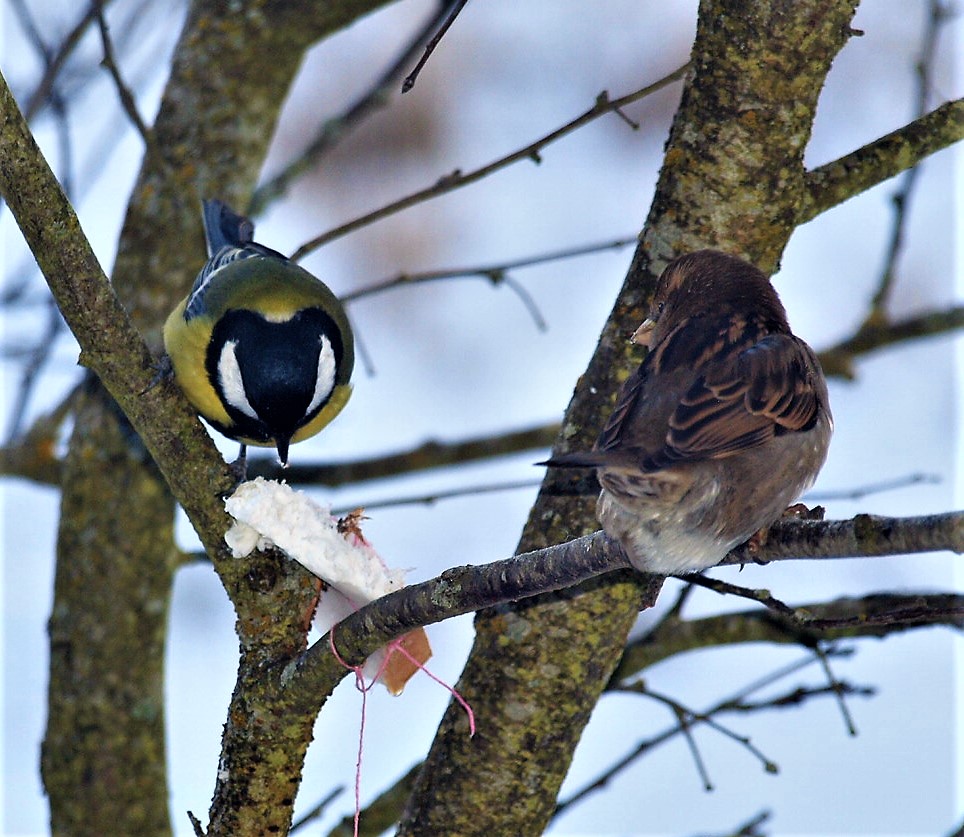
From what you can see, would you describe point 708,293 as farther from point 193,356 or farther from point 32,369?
point 32,369

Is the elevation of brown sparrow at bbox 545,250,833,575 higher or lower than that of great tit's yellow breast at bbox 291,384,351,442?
lower

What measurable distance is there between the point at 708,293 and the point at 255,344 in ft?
4.57

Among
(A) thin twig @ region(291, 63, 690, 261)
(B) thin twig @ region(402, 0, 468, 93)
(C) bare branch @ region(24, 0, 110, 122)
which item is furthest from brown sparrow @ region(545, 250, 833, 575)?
(C) bare branch @ region(24, 0, 110, 122)

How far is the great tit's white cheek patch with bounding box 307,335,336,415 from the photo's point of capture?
3.26m

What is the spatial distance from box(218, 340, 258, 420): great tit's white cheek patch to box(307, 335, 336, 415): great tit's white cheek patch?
17 cm

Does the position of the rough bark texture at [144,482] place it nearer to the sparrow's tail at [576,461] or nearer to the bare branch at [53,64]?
the bare branch at [53,64]

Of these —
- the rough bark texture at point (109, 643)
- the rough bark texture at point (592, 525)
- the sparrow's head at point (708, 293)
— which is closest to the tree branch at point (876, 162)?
the rough bark texture at point (592, 525)

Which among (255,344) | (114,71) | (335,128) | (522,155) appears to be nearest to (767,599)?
(522,155)

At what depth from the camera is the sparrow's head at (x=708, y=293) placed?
2244mm

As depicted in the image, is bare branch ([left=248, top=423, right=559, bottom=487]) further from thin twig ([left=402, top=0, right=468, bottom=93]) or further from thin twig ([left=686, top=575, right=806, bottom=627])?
thin twig ([left=402, top=0, right=468, bottom=93])

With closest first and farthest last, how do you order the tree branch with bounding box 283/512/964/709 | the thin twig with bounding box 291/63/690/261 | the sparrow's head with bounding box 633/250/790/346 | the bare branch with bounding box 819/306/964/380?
1. the tree branch with bounding box 283/512/964/709
2. the sparrow's head with bounding box 633/250/790/346
3. the thin twig with bounding box 291/63/690/261
4. the bare branch with bounding box 819/306/964/380

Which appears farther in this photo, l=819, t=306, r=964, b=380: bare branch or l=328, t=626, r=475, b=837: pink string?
l=819, t=306, r=964, b=380: bare branch

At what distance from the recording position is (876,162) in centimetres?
242

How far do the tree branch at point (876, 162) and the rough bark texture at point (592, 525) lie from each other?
0.19 ft
